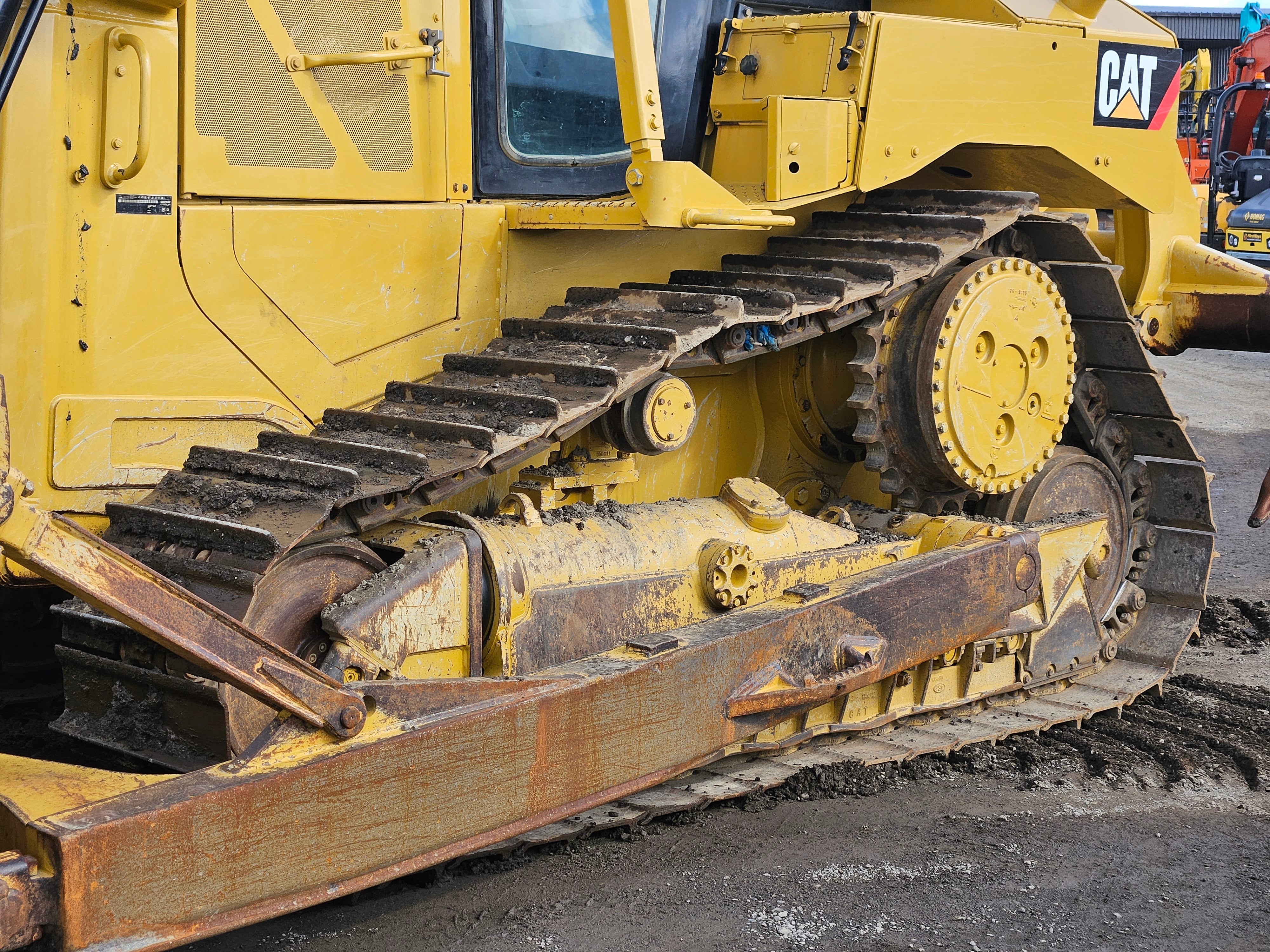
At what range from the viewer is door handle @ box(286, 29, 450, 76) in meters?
3.55

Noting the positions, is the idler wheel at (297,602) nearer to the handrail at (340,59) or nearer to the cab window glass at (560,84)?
the handrail at (340,59)

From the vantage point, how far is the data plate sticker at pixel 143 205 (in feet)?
10.8

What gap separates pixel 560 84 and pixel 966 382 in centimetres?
155

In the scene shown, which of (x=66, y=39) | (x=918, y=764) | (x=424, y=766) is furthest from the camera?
(x=918, y=764)

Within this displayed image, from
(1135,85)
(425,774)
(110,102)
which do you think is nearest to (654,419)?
(425,774)

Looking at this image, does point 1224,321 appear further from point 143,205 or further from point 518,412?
point 143,205

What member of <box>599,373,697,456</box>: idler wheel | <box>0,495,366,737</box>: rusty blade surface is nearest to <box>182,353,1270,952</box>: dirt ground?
<box>0,495,366,737</box>: rusty blade surface

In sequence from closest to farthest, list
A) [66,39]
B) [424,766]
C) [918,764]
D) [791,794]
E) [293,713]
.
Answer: [293,713], [424,766], [66,39], [791,794], [918,764]

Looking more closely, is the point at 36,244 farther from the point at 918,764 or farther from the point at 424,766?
the point at 918,764

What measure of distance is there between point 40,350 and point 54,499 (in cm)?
34

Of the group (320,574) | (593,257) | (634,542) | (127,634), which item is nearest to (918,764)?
(634,542)

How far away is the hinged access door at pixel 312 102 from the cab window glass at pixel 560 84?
9.3 inches

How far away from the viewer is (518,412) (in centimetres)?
350

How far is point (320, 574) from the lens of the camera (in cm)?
326
